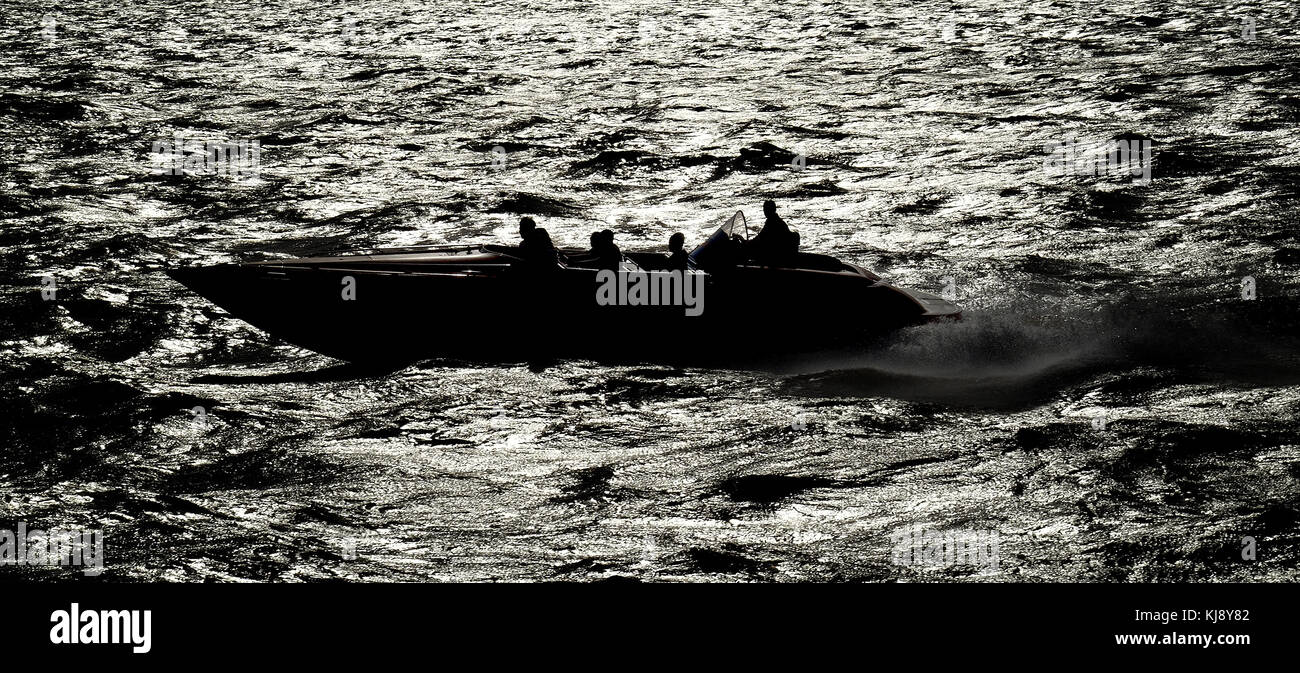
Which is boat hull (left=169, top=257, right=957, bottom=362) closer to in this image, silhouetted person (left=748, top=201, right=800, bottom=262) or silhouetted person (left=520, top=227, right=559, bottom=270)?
silhouetted person (left=520, top=227, right=559, bottom=270)

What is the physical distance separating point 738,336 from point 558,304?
76.2 inches

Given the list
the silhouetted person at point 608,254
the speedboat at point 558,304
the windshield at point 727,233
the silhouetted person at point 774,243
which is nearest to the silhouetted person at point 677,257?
the speedboat at point 558,304

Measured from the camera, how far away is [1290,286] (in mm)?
15797

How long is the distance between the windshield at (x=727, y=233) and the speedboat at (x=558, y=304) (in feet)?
0.06

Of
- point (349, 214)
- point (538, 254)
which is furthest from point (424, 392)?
A: point (349, 214)

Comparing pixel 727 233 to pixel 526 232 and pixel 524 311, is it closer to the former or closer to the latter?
pixel 526 232

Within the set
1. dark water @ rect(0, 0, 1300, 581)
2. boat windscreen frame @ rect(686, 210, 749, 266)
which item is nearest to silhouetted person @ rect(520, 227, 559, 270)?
dark water @ rect(0, 0, 1300, 581)

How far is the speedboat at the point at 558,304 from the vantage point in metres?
13.4

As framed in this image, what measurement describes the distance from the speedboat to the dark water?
35 centimetres

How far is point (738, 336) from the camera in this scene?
13703 millimetres

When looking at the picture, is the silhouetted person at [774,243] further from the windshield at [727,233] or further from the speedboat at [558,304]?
the windshield at [727,233]

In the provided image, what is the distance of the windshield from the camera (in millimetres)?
13766
